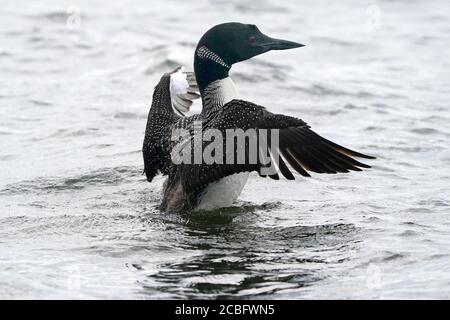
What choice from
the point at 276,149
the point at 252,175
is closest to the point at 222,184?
the point at 276,149

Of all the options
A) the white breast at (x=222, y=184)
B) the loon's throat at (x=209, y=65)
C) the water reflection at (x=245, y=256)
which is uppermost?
the loon's throat at (x=209, y=65)

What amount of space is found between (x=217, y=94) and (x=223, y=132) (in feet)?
2.94

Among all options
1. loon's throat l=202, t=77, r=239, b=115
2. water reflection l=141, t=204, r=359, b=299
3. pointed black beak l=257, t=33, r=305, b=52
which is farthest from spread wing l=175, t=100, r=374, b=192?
pointed black beak l=257, t=33, r=305, b=52

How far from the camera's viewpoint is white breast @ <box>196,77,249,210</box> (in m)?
7.34

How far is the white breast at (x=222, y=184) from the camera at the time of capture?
24.1 ft

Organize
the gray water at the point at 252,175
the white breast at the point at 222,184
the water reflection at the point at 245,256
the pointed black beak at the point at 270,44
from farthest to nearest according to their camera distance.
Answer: the pointed black beak at the point at 270,44 → the white breast at the point at 222,184 → the gray water at the point at 252,175 → the water reflection at the point at 245,256

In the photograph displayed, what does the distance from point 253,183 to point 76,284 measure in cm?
303

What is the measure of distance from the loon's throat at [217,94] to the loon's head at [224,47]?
5 cm

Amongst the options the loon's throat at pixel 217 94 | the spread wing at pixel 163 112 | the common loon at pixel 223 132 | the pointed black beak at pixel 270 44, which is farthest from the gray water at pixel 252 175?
the pointed black beak at pixel 270 44

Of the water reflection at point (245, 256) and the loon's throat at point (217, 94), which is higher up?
the loon's throat at point (217, 94)

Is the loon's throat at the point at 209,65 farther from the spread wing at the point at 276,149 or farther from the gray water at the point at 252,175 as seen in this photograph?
the gray water at the point at 252,175

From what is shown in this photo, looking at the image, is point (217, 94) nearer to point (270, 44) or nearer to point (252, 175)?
point (270, 44)
